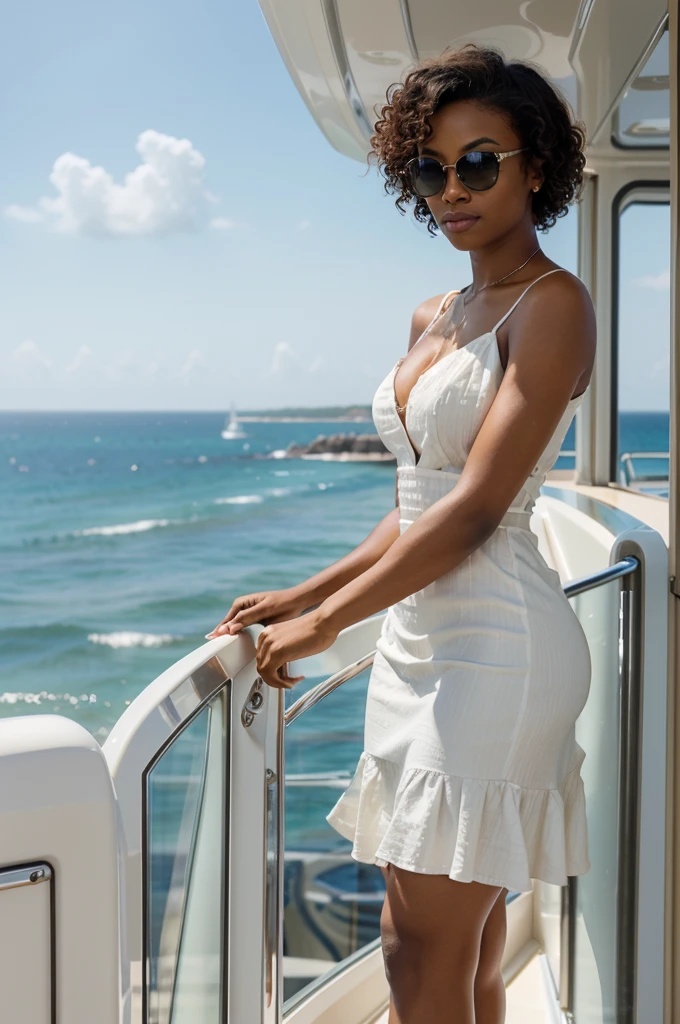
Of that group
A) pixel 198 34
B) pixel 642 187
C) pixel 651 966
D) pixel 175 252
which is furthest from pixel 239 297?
pixel 651 966

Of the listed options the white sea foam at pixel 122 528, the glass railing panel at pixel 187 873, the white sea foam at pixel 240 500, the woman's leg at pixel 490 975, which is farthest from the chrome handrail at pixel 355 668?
the white sea foam at pixel 240 500

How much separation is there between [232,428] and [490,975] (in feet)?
142

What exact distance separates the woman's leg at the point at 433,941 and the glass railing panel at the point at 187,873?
229 millimetres

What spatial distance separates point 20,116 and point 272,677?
4406 cm

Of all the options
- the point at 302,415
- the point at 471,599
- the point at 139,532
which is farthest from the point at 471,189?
the point at 302,415

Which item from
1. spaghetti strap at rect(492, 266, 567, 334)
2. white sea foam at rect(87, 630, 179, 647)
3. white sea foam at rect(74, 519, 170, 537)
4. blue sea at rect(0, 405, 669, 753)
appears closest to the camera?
spaghetti strap at rect(492, 266, 567, 334)

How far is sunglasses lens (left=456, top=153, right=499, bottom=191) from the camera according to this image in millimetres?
1310

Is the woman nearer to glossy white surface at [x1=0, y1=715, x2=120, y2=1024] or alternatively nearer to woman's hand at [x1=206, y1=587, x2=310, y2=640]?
woman's hand at [x1=206, y1=587, x2=310, y2=640]

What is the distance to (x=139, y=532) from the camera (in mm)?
33594

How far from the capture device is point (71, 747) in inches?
24.3

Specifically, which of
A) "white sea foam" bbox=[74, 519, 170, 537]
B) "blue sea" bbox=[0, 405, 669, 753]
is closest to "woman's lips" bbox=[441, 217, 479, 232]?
"blue sea" bbox=[0, 405, 669, 753]

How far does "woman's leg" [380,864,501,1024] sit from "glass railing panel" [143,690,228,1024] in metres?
0.23

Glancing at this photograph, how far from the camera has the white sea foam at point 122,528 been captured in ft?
107

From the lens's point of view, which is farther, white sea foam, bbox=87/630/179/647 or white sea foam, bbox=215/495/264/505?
white sea foam, bbox=215/495/264/505
